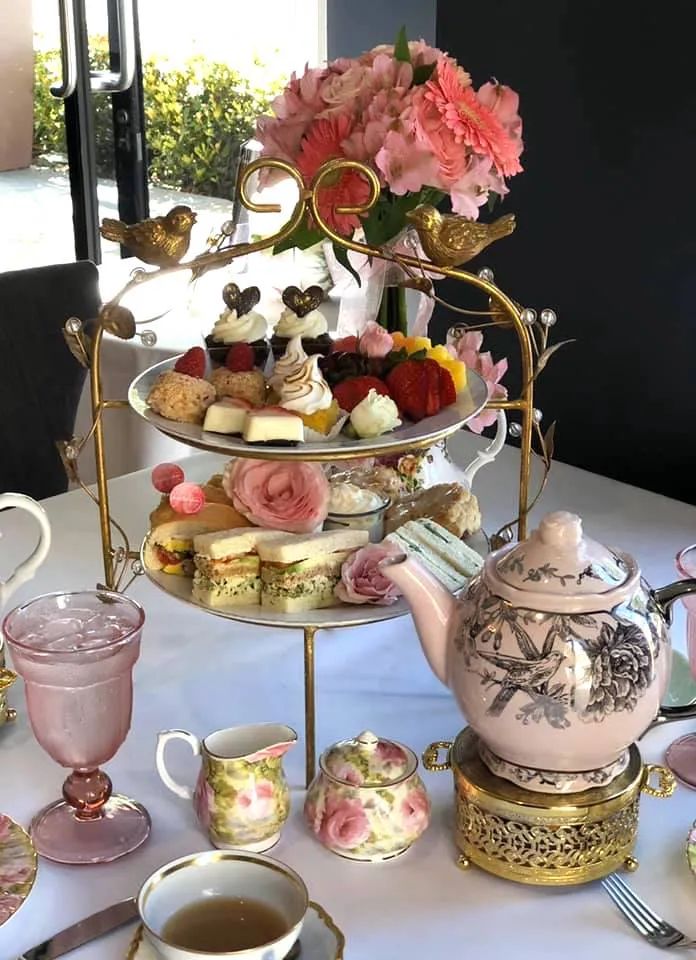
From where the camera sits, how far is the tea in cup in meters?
0.71

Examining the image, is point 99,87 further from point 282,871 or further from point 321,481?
point 282,871

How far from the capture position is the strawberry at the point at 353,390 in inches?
36.6

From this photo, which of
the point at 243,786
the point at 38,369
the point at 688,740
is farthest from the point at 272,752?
the point at 38,369

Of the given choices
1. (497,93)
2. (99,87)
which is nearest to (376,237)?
(497,93)

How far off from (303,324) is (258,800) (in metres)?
0.45

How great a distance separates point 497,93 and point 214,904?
74cm

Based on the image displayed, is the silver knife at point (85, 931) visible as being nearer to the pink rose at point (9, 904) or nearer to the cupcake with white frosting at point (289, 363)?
the pink rose at point (9, 904)

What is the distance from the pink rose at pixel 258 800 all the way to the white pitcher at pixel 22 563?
0.28m

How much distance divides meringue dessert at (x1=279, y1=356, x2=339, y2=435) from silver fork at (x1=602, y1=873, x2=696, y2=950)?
1.30 feet

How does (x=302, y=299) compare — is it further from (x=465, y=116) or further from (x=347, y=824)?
(x=347, y=824)

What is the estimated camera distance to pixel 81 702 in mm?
854

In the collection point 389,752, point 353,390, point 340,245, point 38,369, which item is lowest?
point 38,369

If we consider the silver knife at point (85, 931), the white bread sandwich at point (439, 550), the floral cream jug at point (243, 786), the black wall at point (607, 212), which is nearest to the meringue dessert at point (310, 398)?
the white bread sandwich at point (439, 550)

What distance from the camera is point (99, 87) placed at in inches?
142
